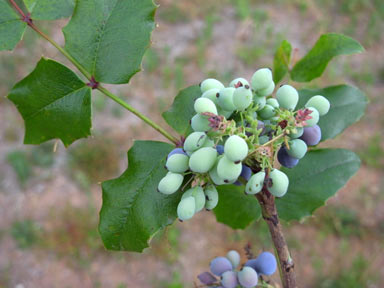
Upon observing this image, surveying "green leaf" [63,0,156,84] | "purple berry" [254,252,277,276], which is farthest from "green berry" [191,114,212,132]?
"purple berry" [254,252,277,276]

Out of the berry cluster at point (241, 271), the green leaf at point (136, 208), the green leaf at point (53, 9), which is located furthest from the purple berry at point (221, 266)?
the green leaf at point (53, 9)

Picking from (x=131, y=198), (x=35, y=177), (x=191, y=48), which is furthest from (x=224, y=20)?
(x=131, y=198)

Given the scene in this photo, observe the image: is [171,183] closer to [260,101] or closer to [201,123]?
[201,123]

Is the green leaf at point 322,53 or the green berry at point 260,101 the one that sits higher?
the green berry at point 260,101

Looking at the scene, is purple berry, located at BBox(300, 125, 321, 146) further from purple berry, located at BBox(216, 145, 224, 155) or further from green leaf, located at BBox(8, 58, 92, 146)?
green leaf, located at BBox(8, 58, 92, 146)

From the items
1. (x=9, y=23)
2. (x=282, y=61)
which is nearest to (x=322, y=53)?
(x=282, y=61)

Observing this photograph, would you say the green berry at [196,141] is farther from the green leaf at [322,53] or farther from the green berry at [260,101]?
the green leaf at [322,53]
